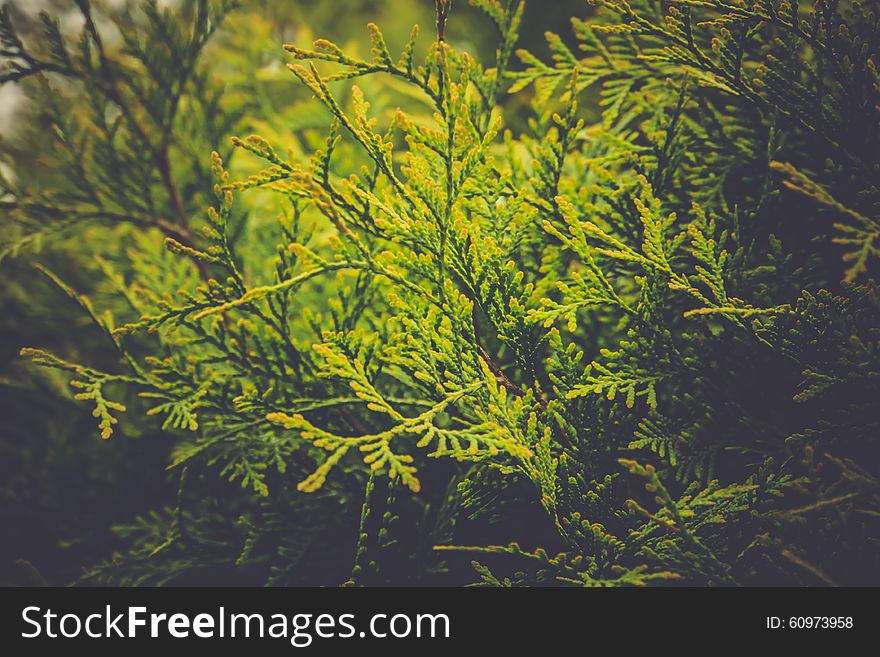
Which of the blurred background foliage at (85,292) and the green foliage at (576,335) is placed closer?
the green foliage at (576,335)

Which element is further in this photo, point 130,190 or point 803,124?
point 130,190

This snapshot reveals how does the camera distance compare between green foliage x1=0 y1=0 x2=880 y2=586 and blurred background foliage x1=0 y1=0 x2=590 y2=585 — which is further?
blurred background foliage x1=0 y1=0 x2=590 y2=585

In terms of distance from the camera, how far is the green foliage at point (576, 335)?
4.99ft

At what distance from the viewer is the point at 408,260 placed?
1663mm

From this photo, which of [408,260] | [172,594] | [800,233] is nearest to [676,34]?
[800,233]

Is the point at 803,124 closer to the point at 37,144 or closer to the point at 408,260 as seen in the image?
the point at 408,260

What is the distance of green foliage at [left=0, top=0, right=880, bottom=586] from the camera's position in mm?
1522

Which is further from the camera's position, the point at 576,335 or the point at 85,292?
the point at 85,292

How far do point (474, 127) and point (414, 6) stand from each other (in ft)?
11.7

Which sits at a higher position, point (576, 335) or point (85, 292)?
point (85, 292)

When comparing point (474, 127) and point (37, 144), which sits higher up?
point (37, 144)

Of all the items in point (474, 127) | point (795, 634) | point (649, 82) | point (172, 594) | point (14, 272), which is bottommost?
point (795, 634)

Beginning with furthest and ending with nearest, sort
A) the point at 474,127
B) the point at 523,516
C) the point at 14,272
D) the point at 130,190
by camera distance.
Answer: the point at 14,272
the point at 130,190
the point at 523,516
the point at 474,127

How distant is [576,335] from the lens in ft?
6.75
